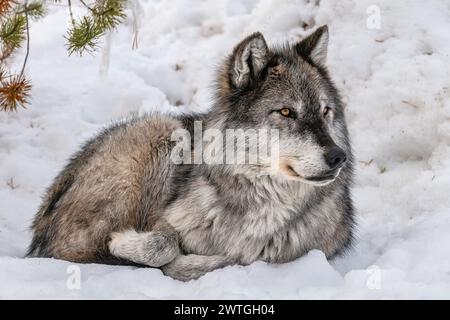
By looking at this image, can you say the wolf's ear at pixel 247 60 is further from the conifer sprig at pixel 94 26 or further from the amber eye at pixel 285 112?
the conifer sprig at pixel 94 26

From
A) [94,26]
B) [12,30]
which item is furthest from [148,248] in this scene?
[12,30]

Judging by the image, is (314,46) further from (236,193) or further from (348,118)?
(348,118)

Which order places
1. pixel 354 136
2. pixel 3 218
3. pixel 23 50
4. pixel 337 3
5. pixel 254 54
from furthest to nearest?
pixel 23 50, pixel 337 3, pixel 354 136, pixel 3 218, pixel 254 54

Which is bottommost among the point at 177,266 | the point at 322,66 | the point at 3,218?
the point at 3,218

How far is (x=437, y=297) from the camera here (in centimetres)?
372

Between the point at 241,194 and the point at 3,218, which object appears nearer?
the point at 241,194

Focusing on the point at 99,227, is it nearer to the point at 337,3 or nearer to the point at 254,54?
the point at 254,54

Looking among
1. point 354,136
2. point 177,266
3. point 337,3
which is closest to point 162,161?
point 177,266

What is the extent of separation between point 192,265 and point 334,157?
1.20 m

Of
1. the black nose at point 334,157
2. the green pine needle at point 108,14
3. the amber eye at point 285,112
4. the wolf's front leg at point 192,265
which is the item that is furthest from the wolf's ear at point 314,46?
the wolf's front leg at point 192,265

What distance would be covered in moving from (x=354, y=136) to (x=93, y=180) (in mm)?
2939

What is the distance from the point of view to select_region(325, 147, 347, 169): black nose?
4.06 metres

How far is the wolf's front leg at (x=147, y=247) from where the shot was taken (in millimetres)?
4438

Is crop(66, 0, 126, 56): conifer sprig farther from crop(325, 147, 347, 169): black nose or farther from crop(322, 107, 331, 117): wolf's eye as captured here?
crop(325, 147, 347, 169): black nose
